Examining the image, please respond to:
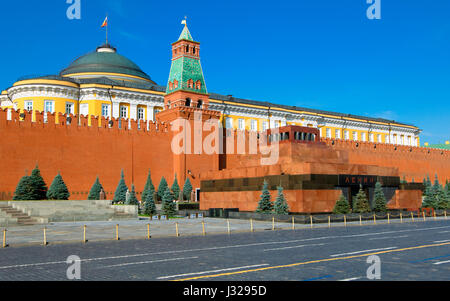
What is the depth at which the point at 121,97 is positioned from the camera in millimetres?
49094

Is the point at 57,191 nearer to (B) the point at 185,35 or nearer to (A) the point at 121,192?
(A) the point at 121,192

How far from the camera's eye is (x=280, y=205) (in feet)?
89.7

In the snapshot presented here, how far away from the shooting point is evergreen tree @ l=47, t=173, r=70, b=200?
102 feet

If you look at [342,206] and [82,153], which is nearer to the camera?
[342,206]

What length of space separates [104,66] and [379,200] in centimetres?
3582

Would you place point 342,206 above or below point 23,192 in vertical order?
below

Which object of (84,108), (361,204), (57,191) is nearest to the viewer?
(361,204)

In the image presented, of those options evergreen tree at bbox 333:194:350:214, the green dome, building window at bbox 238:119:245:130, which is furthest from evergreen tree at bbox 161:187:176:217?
building window at bbox 238:119:245:130

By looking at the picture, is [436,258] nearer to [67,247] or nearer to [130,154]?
[67,247]

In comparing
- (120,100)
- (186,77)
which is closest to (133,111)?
(120,100)

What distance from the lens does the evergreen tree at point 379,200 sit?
1212 inches

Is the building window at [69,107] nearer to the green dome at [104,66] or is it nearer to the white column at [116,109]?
the white column at [116,109]
